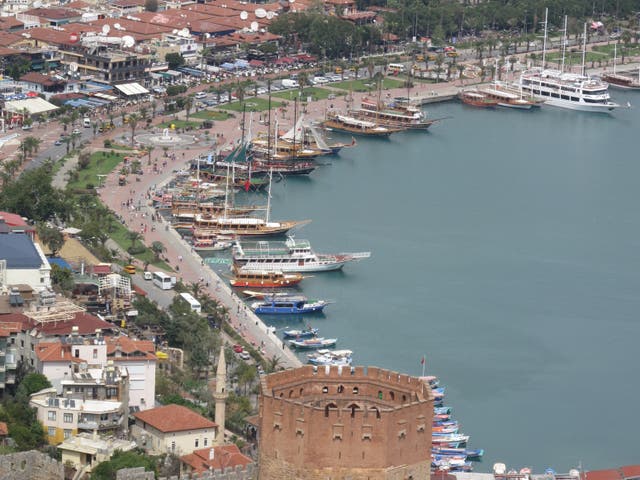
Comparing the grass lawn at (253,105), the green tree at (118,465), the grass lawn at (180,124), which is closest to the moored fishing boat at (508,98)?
the grass lawn at (253,105)

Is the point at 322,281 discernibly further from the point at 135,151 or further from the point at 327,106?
the point at 327,106

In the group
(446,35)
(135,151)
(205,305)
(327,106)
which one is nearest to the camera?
(205,305)

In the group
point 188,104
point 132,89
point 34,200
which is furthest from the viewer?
point 132,89

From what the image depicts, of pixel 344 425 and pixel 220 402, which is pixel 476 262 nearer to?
pixel 220 402

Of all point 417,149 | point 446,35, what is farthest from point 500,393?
point 446,35

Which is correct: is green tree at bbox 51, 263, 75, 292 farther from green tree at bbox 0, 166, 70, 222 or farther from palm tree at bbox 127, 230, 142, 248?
palm tree at bbox 127, 230, 142, 248

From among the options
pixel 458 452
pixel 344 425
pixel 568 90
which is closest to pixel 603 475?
pixel 458 452

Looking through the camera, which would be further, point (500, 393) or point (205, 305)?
point (205, 305)
